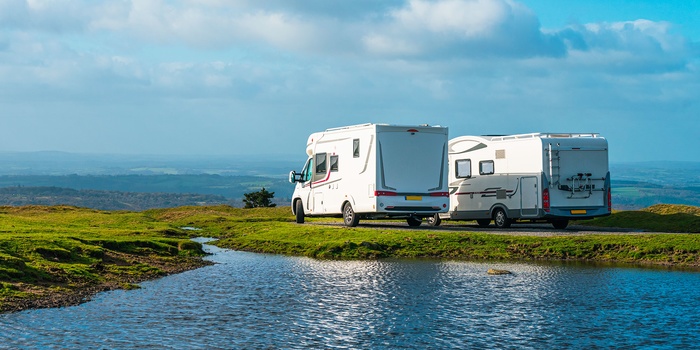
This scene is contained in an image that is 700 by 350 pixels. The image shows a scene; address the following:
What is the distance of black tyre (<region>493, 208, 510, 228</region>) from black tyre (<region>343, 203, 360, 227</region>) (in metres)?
5.91

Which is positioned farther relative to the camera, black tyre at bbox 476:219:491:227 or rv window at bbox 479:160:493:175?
black tyre at bbox 476:219:491:227

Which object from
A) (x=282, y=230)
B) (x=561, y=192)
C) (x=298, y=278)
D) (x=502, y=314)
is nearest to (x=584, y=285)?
(x=502, y=314)

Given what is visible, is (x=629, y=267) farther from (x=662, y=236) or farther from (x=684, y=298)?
(x=684, y=298)

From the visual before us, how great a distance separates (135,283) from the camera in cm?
2159

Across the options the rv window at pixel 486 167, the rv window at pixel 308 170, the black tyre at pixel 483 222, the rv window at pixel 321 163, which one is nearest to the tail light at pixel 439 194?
the rv window at pixel 486 167

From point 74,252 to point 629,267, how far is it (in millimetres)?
15905

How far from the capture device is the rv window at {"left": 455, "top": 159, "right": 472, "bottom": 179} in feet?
123

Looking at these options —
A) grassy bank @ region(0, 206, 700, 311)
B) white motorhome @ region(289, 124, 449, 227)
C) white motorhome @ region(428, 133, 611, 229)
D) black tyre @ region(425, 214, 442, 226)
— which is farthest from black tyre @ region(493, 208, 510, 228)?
grassy bank @ region(0, 206, 700, 311)

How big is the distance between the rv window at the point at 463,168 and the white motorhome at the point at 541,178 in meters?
0.38

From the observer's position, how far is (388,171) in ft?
111

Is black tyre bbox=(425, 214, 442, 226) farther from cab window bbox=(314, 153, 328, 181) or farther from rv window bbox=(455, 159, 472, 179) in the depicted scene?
cab window bbox=(314, 153, 328, 181)

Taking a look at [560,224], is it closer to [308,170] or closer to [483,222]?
[483,222]

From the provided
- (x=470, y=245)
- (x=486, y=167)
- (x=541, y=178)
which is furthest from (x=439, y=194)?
(x=470, y=245)

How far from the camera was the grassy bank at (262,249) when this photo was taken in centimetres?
2045
